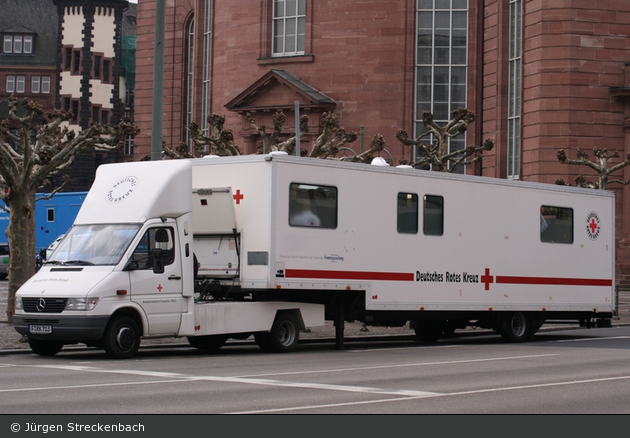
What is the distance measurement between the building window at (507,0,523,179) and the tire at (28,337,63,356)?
30.0 m

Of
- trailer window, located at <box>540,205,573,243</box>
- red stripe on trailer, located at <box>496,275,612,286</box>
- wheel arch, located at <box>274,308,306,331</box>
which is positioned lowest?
wheel arch, located at <box>274,308,306,331</box>

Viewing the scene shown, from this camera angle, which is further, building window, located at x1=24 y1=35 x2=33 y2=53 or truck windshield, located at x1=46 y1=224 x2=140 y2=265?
building window, located at x1=24 y1=35 x2=33 y2=53

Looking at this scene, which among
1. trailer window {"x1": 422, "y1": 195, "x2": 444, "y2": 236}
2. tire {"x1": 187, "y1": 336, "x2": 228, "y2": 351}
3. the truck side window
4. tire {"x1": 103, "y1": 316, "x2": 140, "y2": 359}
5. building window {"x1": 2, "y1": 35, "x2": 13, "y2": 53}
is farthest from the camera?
building window {"x1": 2, "y1": 35, "x2": 13, "y2": 53}

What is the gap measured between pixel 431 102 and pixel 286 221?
30675mm

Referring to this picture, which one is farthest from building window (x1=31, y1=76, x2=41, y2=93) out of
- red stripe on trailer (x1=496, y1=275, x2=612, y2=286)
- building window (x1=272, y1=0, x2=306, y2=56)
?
red stripe on trailer (x1=496, y1=275, x2=612, y2=286)

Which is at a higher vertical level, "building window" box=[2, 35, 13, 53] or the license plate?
"building window" box=[2, 35, 13, 53]

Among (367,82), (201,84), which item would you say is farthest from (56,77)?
(367,82)

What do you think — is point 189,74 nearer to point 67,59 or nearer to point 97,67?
point 97,67

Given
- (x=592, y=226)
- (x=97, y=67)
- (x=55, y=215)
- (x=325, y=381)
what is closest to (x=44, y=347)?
(x=325, y=381)

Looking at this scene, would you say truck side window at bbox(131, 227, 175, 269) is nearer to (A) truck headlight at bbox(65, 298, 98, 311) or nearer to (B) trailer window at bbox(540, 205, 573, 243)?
(A) truck headlight at bbox(65, 298, 98, 311)

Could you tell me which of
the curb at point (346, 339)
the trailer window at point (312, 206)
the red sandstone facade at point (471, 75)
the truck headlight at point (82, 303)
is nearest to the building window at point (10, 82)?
the red sandstone facade at point (471, 75)

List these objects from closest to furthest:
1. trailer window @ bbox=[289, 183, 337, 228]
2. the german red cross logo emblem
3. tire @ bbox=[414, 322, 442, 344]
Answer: trailer window @ bbox=[289, 183, 337, 228] → tire @ bbox=[414, 322, 442, 344] → the german red cross logo emblem

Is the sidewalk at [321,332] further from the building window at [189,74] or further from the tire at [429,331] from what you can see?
the building window at [189,74]

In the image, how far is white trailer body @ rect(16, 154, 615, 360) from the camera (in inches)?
678
